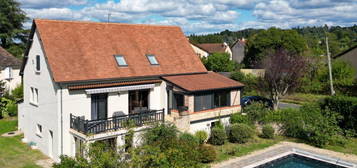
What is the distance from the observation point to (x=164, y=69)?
30.0 metres

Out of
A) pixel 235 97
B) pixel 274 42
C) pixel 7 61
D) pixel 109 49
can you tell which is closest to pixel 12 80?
pixel 7 61

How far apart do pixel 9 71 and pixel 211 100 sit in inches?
1243

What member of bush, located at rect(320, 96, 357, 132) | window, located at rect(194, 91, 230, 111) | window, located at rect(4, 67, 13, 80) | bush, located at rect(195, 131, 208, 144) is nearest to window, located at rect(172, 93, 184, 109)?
window, located at rect(194, 91, 230, 111)

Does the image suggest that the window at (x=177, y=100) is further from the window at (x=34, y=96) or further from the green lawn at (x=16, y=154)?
the window at (x=34, y=96)

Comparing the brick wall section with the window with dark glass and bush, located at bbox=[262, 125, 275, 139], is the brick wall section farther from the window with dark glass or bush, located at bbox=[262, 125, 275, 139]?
the window with dark glass

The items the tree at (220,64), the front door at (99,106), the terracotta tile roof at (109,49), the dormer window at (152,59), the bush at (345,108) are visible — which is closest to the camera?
the terracotta tile roof at (109,49)

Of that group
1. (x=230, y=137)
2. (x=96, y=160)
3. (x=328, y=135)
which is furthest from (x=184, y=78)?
(x=96, y=160)

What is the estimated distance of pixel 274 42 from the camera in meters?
77.9

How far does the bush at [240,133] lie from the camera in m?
28.5

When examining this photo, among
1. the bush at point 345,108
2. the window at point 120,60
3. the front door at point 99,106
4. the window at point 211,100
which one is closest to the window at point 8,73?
the window at point 120,60

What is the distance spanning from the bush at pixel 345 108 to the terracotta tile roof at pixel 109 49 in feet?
45.1

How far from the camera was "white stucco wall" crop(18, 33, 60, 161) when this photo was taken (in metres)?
24.5

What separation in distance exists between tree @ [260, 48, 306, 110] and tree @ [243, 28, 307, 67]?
38.1 metres

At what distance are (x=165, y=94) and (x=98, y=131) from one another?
27.4ft
